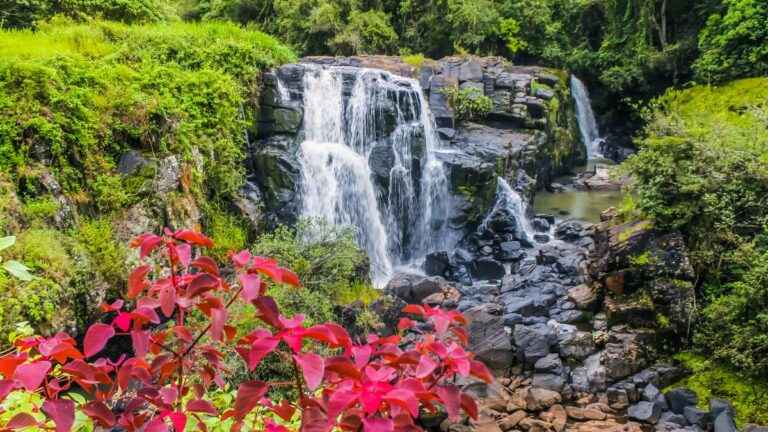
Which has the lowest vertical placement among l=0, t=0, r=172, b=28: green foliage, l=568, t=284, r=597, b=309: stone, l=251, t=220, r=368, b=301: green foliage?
l=568, t=284, r=597, b=309: stone

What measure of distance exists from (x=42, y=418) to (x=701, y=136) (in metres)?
8.50

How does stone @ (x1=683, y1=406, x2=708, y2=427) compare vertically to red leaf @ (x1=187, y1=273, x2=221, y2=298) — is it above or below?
below

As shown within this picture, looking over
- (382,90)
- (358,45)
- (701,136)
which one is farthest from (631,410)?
(358,45)

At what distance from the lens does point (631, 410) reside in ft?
20.0

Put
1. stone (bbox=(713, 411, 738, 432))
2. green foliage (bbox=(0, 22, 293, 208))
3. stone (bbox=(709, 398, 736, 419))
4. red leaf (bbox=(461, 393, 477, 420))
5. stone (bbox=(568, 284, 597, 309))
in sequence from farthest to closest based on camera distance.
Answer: stone (bbox=(568, 284, 597, 309)) < green foliage (bbox=(0, 22, 293, 208)) < stone (bbox=(709, 398, 736, 419)) < stone (bbox=(713, 411, 738, 432)) < red leaf (bbox=(461, 393, 477, 420))

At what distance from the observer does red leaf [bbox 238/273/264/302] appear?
3.90 ft

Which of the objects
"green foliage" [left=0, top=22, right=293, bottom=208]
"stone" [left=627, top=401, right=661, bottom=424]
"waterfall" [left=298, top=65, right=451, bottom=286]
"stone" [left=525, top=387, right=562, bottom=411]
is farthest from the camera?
"waterfall" [left=298, top=65, right=451, bottom=286]

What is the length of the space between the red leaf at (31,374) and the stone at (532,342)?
6703 millimetres

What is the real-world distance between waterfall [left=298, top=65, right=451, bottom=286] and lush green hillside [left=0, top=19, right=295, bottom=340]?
195cm

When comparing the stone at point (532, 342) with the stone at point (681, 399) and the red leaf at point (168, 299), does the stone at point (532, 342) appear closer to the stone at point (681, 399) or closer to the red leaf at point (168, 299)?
the stone at point (681, 399)

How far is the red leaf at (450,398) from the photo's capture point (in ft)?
4.11

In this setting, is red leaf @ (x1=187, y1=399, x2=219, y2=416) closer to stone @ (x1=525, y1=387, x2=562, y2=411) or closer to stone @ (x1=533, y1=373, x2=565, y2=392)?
stone @ (x1=525, y1=387, x2=562, y2=411)

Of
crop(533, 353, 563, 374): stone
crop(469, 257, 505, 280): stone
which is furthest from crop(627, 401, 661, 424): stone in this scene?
crop(469, 257, 505, 280): stone

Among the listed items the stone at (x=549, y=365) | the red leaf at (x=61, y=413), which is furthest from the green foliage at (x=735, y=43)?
the red leaf at (x=61, y=413)
